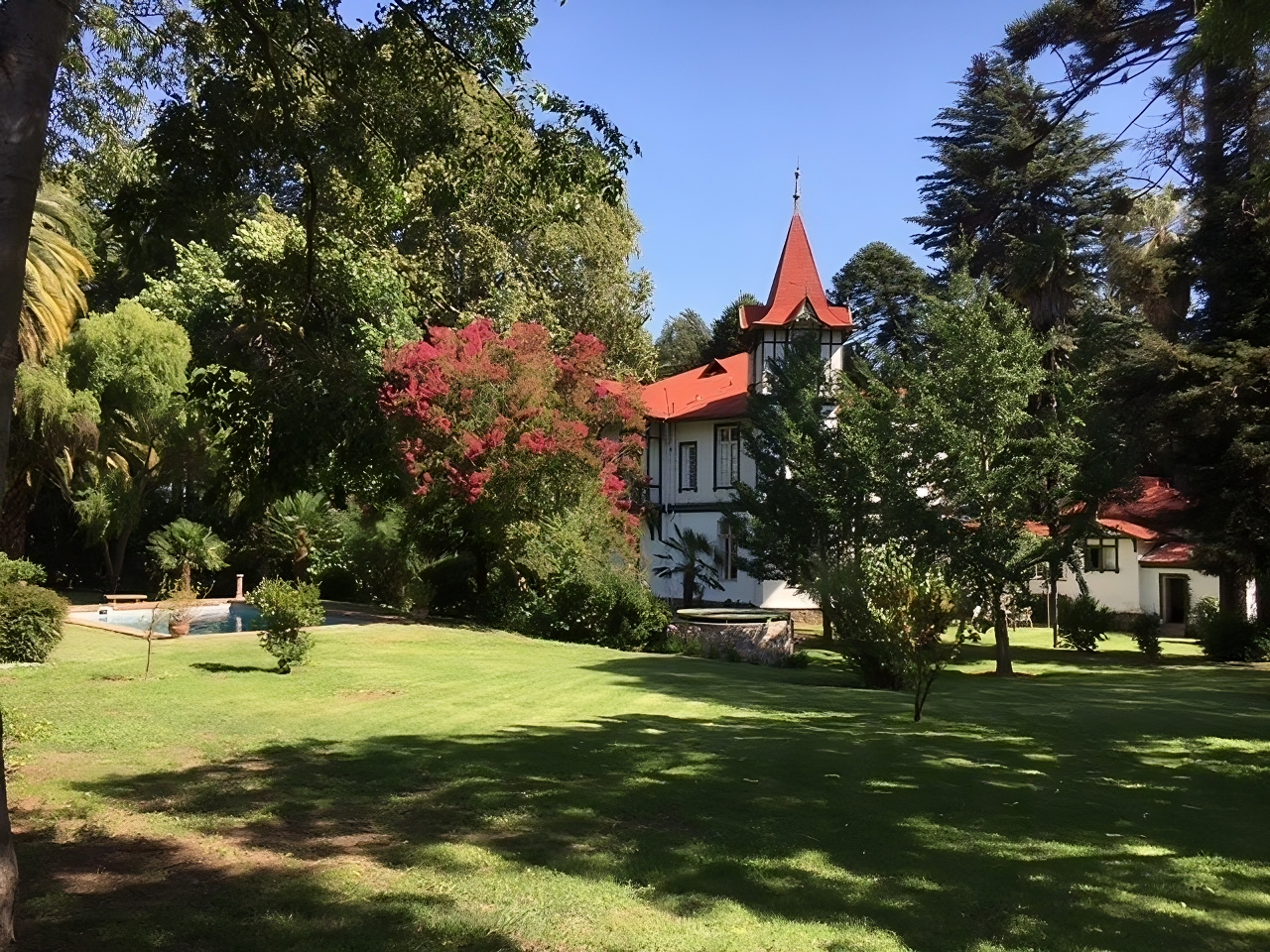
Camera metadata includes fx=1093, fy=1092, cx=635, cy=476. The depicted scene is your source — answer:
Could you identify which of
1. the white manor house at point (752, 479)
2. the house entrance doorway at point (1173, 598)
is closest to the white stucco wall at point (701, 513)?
the white manor house at point (752, 479)

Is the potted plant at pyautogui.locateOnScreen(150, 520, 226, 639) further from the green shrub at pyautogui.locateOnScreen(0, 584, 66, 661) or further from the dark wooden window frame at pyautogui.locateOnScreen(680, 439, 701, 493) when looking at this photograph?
the dark wooden window frame at pyautogui.locateOnScreen(680, 439, 701, 493)

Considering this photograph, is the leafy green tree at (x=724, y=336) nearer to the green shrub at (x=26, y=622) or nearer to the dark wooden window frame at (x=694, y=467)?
the dark wooden window frame at (x=694, y=467)

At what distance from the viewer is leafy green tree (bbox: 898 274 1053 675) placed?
22.9 metres

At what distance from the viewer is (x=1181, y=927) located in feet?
19.9

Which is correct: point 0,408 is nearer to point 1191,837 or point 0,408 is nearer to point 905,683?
point 1191,837

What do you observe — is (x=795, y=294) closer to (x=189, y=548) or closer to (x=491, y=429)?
(x=491, y=429)

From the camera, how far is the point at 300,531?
30.8 metres

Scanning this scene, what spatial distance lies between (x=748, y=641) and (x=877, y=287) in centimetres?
3065

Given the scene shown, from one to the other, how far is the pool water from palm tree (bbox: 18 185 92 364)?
616cm

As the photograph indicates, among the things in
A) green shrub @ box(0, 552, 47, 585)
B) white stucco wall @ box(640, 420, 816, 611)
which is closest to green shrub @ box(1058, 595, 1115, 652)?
white stucco wall @ box(640, 420, 816, 611)

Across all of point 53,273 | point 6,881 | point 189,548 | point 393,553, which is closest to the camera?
point 6,881

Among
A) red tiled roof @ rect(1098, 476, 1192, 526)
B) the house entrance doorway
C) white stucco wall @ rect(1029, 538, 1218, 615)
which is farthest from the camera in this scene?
white stucco wall @ rect(1029, 538, 1218, 615)

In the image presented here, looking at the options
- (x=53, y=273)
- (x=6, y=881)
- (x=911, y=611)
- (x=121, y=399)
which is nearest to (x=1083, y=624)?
(x=911, y=611)

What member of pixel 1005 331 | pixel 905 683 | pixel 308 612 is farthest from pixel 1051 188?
pixel 308 612
